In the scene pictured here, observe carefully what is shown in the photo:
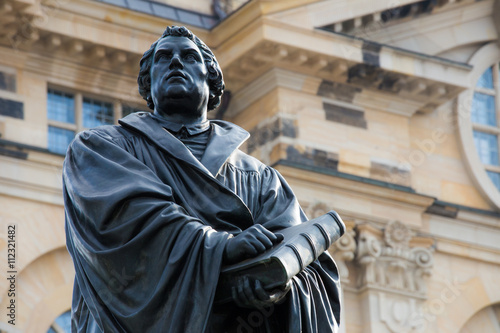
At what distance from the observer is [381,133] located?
20.7 metres

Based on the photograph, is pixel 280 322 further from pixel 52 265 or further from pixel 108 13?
pixel 108 13

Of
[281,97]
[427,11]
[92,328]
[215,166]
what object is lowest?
[92,328]

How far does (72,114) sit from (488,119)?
19.2 ft

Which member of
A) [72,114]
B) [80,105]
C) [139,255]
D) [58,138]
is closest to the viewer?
[139,255]

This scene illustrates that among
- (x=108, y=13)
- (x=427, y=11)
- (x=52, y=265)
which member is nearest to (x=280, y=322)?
(x=52, y=265)

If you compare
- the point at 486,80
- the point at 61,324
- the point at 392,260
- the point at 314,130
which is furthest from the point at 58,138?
the point at 486,80

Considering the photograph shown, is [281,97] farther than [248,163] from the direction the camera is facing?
Yes

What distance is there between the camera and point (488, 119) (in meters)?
22.5

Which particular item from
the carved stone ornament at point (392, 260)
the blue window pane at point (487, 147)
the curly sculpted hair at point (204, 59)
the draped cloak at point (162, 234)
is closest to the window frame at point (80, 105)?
the carved stone ornament at point (392, 260)

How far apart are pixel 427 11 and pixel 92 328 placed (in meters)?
17.4

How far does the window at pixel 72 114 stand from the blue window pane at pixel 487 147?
5024 millimetres

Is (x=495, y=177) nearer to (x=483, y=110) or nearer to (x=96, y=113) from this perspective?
(x=483, y=110)

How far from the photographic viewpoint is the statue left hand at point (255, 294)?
454 cm

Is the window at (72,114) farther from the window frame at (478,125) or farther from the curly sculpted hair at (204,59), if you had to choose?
the curly sculpted hair at (204,59)
